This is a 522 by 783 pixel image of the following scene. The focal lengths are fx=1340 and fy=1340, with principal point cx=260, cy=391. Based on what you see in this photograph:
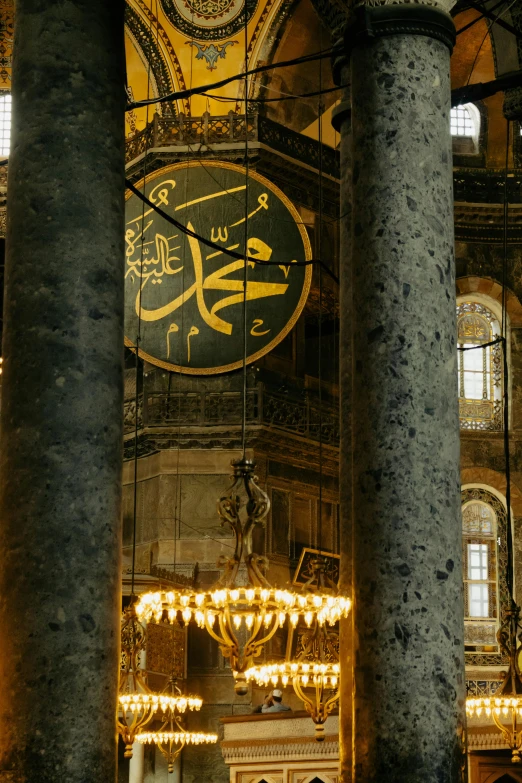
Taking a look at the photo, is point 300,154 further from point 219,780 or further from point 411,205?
point 411,205

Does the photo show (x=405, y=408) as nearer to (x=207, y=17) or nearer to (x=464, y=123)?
(x=207, y=17)

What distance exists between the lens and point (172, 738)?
12844 millimetres

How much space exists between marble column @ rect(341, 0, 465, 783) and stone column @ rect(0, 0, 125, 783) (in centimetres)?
67

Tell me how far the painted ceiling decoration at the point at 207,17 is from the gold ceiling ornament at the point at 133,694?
763cm

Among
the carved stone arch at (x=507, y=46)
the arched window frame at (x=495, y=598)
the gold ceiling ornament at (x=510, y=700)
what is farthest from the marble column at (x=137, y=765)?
the carved stone arch at (x=507, y=46)

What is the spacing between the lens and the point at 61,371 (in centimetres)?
355

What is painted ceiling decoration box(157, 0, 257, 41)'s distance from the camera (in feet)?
52.1

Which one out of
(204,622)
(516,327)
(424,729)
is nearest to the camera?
(424,729)

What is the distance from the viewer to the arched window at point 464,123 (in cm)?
1703

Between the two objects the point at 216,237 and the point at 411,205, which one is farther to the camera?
the point at 216,237

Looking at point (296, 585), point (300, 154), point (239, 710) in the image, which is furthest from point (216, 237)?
point (239, 710)

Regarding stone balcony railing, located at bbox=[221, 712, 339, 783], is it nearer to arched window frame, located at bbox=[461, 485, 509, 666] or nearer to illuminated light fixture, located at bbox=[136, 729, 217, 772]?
illuminated light fixture, located at bbox=[136, 729, 217, 772]

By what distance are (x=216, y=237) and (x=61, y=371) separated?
11.4 metres

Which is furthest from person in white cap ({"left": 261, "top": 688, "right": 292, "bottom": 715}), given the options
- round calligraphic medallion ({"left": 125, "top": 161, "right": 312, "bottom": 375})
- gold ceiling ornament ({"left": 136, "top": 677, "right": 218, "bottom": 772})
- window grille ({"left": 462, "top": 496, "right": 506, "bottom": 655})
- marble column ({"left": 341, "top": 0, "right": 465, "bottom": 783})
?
marble column ({"left": 341, "top": 0, "right": 465, "bottom": 783})
